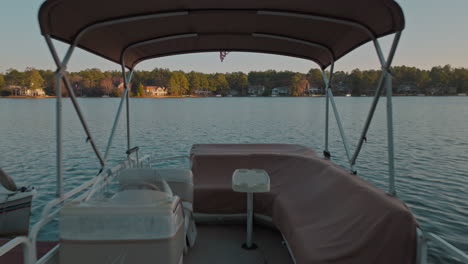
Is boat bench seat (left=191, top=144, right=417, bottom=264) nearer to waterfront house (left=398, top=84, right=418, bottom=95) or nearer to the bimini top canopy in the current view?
the bimini top canopy

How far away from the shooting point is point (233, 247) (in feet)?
11.3

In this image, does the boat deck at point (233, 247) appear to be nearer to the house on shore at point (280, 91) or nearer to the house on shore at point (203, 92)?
the house on shore at point (280, 91)

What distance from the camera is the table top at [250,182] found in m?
3.09

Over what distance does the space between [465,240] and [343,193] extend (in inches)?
166

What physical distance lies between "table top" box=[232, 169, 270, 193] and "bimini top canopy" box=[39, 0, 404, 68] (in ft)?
5.34

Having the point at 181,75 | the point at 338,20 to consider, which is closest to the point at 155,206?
the point at 338,20

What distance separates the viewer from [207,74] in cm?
8788

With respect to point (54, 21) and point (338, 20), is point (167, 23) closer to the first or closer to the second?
point (54, 21)

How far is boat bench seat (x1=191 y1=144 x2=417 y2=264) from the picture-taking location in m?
2.06

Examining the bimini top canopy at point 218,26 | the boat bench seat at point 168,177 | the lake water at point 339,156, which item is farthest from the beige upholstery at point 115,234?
the lake water at point 339,156

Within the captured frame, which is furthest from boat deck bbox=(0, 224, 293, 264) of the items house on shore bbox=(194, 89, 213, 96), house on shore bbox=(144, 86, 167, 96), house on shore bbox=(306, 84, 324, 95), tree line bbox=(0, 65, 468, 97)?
house on shore bbox=(194, 89, 213, 96)

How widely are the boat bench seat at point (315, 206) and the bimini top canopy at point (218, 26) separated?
143 cm

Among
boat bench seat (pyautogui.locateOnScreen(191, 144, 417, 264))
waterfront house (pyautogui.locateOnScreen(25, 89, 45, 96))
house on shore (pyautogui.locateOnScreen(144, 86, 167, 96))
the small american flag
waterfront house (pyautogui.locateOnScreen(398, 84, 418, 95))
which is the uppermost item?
waterfront house (pyautogui.locateOnScreen(398, 84, 418, 95))

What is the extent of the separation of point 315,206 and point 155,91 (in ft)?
285
